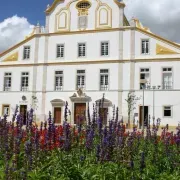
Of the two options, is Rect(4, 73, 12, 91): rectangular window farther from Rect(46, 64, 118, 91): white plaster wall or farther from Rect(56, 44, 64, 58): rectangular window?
Rect(56, 44, 64, 58): rectangular window

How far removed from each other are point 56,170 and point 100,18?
28.1 meters

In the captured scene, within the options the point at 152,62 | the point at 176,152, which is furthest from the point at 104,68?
the point at 176,152


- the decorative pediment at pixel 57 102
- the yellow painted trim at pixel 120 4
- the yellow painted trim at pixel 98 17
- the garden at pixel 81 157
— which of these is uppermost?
the yellow painted trim at pixel 120 4

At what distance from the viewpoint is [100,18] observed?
3183 cm

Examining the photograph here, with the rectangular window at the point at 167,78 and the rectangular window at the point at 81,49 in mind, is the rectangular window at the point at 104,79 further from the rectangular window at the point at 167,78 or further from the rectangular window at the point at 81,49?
the rectangular window at the point at 167,78

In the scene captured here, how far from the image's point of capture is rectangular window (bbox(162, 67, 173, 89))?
95.1ft

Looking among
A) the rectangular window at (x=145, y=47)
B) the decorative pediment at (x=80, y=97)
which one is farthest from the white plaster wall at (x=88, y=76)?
the rectangular window at (x=145, y=47)

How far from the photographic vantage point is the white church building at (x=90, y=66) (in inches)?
1150

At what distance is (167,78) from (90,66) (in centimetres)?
734

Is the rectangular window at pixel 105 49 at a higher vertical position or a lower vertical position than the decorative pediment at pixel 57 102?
higher

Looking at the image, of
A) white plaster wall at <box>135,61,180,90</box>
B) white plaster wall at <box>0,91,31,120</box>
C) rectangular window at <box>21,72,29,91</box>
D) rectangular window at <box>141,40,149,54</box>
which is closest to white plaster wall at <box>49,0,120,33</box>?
rectangular window at <box>141,40,149,54</box>

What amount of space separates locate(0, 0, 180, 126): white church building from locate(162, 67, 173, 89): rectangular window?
9 centimetres

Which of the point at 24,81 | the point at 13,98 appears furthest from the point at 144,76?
the point at 13,98

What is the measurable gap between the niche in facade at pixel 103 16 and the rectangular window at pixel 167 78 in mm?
6984
